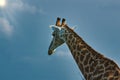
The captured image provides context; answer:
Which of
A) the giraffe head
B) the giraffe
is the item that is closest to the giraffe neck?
the giraffe

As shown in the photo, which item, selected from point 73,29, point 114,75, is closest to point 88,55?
point 114,75

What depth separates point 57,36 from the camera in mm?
16406

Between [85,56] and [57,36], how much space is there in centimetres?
319

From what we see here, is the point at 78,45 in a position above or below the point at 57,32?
below

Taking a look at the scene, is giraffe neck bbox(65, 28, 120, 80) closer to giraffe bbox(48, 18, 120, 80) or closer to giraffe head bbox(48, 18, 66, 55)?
giraffe bbox(48, 18, 120, 80)

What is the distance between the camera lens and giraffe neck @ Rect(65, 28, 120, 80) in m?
12.4

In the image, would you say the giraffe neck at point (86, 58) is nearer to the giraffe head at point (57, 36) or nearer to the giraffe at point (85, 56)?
the giraffe at point (85, 56)

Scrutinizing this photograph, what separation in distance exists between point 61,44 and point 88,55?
11.0ft

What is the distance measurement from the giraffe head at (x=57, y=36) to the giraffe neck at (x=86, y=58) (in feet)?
2.28

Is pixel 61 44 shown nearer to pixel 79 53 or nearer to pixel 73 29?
pixel 73 29

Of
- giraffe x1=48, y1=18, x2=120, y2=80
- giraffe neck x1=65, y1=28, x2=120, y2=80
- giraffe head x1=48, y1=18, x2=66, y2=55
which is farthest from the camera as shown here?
giraffe head x1=48, y1=18, x2=66, y2=55

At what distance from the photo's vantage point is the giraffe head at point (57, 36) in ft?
53.0

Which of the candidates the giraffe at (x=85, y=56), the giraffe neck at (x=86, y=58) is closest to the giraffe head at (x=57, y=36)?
the giraffe at (x=85, y=56)

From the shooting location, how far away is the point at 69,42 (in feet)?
50.3
